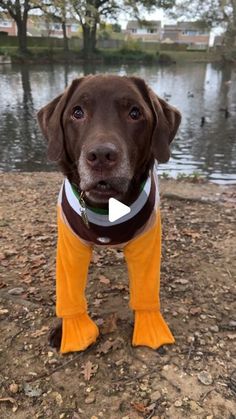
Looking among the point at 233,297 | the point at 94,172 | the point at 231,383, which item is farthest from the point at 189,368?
the point at 94,172

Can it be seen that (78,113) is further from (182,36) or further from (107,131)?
(182,36)

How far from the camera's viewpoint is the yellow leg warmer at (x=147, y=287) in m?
3.26

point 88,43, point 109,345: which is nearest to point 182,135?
point 109,345

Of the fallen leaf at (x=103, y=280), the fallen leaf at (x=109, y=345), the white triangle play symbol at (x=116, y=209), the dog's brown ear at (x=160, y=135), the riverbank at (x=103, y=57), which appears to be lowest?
the riverbank at (x=103, y=57)

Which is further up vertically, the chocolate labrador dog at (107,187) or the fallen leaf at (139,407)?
the chocolate labrador dog at (107,187)

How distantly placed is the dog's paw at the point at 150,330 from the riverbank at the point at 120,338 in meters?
0.06

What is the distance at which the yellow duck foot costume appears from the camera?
10.6ft

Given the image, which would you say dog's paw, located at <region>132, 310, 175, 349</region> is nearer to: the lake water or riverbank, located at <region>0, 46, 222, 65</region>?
the lake water

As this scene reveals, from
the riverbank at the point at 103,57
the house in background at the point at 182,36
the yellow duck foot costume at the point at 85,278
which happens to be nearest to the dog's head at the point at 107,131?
the yellow duck foot costume at the point at 85,278

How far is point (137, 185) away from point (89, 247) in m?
0.60

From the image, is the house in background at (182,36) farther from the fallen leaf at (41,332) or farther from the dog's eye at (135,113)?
the fallen leaf at (41,332)

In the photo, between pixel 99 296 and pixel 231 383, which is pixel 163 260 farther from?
pixel 231 383

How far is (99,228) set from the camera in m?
3.15

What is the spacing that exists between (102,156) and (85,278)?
3.88 feet
